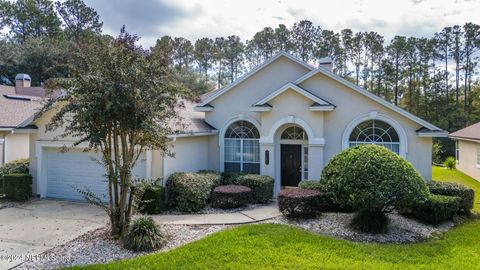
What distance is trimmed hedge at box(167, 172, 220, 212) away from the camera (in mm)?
11722

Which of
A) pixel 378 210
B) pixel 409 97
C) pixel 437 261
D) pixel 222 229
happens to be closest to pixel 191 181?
pixel 222 229

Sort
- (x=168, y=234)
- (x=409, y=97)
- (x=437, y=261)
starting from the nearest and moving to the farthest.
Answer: (x=437, y=261) < (x=168, y=234) < (x=409, y=97)

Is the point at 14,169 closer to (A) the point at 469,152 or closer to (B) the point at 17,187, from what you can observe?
(B) the point at 17,187

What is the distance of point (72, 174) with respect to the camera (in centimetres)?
1368

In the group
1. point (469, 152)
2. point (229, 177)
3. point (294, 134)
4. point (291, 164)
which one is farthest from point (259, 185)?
point (469, 152)

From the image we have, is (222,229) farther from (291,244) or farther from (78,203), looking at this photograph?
(78,203)

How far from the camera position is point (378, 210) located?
30.6ft

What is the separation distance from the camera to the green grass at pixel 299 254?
6844 millimetres

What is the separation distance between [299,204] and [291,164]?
484 cm

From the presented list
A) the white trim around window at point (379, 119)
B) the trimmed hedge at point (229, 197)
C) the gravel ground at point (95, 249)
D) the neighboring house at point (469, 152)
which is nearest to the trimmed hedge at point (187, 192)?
the trimmed hedge at point (229, 197)

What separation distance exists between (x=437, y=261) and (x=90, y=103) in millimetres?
8901

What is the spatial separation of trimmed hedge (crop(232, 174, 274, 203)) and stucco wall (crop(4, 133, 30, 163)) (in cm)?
1273

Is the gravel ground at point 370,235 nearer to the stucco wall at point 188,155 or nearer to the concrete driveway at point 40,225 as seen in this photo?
the stucco wall at point 188,155

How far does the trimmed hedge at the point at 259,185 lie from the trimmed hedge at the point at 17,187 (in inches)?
354
